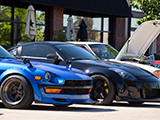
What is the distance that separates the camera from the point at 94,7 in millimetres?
24734

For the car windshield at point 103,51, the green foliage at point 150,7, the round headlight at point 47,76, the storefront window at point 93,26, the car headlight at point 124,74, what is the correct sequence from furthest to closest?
the storefront window at point 93,26 < the green foliage at point 150,7 < the car windshield at point 103,51 < the car headlight at point 124,74 < the round headlight at point 47,76

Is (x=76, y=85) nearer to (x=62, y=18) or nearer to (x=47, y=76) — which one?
(x=47, y=76)

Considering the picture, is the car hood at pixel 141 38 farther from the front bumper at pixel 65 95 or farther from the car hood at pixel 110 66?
the front bumper at pixel 65 95

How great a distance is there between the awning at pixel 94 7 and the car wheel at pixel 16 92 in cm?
1329

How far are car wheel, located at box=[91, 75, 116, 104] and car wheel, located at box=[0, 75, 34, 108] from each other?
2046mm

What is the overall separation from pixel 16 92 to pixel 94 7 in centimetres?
1745

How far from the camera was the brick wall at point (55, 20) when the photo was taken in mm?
23780

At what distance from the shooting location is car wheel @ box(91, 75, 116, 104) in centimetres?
912

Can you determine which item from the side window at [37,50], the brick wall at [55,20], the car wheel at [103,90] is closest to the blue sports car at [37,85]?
the car wheel at [103,90]

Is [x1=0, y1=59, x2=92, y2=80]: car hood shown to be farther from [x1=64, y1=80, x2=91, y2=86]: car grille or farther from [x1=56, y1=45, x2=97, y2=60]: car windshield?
[x1=56, y1=45, x2=97, y2=60]: car windshield

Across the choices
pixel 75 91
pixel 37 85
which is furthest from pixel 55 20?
pixel 37 85

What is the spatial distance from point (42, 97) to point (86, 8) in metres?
16.8

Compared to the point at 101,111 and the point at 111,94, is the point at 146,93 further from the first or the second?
the point at 101,111

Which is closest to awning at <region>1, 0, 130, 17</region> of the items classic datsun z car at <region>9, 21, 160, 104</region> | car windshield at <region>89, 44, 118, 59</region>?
car windshield at <region>89, 44, 118, 59</region>
